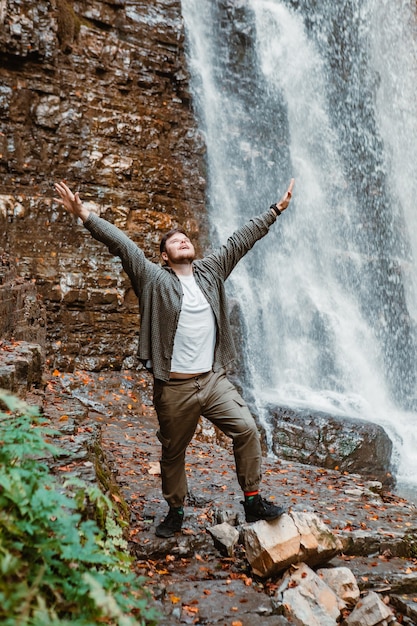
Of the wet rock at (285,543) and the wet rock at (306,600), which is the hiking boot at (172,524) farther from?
the wet rock at (306,600)

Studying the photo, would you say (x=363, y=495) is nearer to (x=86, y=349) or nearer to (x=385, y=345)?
(x=86, y=349)

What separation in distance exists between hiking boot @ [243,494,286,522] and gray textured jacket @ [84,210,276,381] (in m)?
1.00

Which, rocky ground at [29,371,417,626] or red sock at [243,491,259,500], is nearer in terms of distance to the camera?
rocky ground at [29,371,417,626]

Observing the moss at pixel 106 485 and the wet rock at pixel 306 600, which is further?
the moss at pixel 106 485

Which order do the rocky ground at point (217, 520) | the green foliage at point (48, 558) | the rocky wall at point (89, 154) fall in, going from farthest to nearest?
the rocky wall at point (89, 154) → the rocky ground at point (217, 520) → the green foliage at point (48, 558)

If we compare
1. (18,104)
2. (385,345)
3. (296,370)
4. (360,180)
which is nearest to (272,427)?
(296,370)

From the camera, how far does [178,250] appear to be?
3891 millimetres

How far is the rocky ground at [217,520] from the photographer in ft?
11.2

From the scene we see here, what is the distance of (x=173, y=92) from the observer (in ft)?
44.3

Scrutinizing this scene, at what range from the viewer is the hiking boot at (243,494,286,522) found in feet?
12.4

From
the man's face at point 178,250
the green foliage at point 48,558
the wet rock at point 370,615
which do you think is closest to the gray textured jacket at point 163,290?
the man's face at point 178,250

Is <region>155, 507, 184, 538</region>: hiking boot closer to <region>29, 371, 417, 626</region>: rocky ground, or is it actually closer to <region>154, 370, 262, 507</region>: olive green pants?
<region>29, 371, 417, 626</region>: rocky ground

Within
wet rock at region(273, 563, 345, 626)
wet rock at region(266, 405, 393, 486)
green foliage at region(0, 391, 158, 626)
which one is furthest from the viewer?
wet rock at region(266, 405, 393, 486)

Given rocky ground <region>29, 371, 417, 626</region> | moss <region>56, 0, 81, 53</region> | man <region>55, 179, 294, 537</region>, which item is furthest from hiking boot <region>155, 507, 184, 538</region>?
moss <region>56, 0, 81, 53</region>
